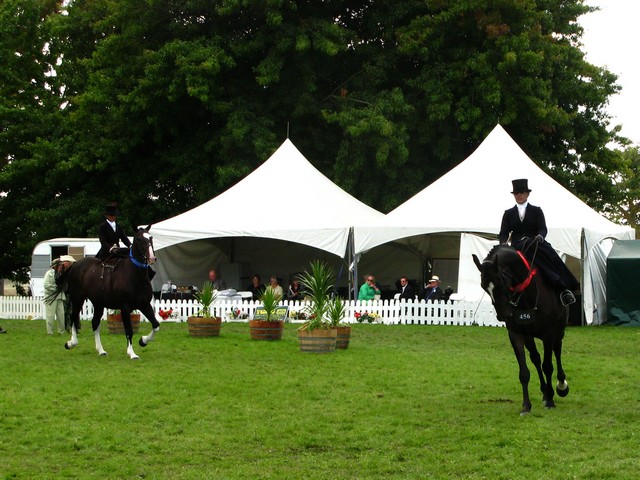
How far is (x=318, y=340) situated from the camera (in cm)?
1695

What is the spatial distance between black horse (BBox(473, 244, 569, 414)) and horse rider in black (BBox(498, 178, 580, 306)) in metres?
0.13

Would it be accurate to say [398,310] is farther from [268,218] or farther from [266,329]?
[266,329]

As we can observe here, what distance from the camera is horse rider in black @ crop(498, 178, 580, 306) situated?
34.9ft

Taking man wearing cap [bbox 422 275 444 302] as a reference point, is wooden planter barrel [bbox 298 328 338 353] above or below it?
below

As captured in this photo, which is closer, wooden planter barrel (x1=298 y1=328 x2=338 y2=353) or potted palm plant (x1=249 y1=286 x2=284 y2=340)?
wooden planter barrel (x1=298 y1=328 x2=338 y2=353)

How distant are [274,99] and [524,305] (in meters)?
24.2

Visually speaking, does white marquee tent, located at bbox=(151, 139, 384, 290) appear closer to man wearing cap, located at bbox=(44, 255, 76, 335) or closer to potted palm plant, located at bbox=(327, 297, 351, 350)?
man wearing cap, located at bbox=(44, 255, 76, 335)

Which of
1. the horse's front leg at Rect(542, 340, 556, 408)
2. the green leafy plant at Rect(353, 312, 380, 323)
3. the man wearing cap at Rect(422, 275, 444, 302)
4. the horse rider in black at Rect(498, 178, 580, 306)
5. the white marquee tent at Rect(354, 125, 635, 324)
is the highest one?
the white marquee tent at Rect(354, 125, 635, 324)

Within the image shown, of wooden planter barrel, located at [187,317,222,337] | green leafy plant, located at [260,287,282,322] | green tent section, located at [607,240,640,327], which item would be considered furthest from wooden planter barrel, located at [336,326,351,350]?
green tent section, located at [607,240,640,327]

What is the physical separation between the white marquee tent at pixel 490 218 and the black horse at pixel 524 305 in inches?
505

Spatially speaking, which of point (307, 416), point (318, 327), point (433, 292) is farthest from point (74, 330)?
point (433, 292)

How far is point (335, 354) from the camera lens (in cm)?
1678

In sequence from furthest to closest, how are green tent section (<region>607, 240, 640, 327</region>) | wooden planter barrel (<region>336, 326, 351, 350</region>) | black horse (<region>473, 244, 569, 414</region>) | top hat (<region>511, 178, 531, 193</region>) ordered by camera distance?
green tent section (<region>607, 240, 640, 327</region>) → wooden planter barrel (<region>336, 326, 351, 350</region>) → top hat (<region>511, 178, 531, 193</region>) → black horse (<region>473, 244, 569, 414</region>)

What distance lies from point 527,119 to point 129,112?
44.0ft
